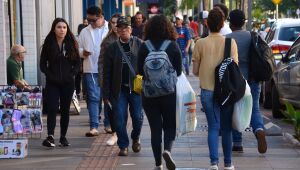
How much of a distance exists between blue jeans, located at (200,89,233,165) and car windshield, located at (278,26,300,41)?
1101 cm

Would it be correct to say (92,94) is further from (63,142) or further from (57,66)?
(57,66)

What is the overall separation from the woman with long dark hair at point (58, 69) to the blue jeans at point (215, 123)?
2545 mm

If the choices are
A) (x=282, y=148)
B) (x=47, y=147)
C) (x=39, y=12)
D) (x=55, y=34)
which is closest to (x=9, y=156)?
(x=47, y=147)

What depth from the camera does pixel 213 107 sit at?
9.59 m

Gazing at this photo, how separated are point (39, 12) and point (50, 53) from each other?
5.53 meters

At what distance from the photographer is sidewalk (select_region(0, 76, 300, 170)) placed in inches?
398

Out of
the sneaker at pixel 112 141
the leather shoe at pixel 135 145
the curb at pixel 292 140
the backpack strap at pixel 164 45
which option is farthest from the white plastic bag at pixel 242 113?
the sneaker at pixel 112 141

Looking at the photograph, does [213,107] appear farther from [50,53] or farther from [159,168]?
[50,53]

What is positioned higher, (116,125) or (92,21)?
(92,21)

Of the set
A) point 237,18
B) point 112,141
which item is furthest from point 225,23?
point 112,141

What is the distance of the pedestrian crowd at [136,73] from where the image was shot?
943cm

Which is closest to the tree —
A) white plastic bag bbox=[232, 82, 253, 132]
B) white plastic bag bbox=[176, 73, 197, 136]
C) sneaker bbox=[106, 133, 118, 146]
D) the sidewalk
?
the sidewalk

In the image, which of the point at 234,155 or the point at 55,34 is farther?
the point at 55,34

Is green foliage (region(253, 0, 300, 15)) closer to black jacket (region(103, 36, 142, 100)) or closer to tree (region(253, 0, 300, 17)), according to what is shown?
tree (region(253, 0, 300, 17))
